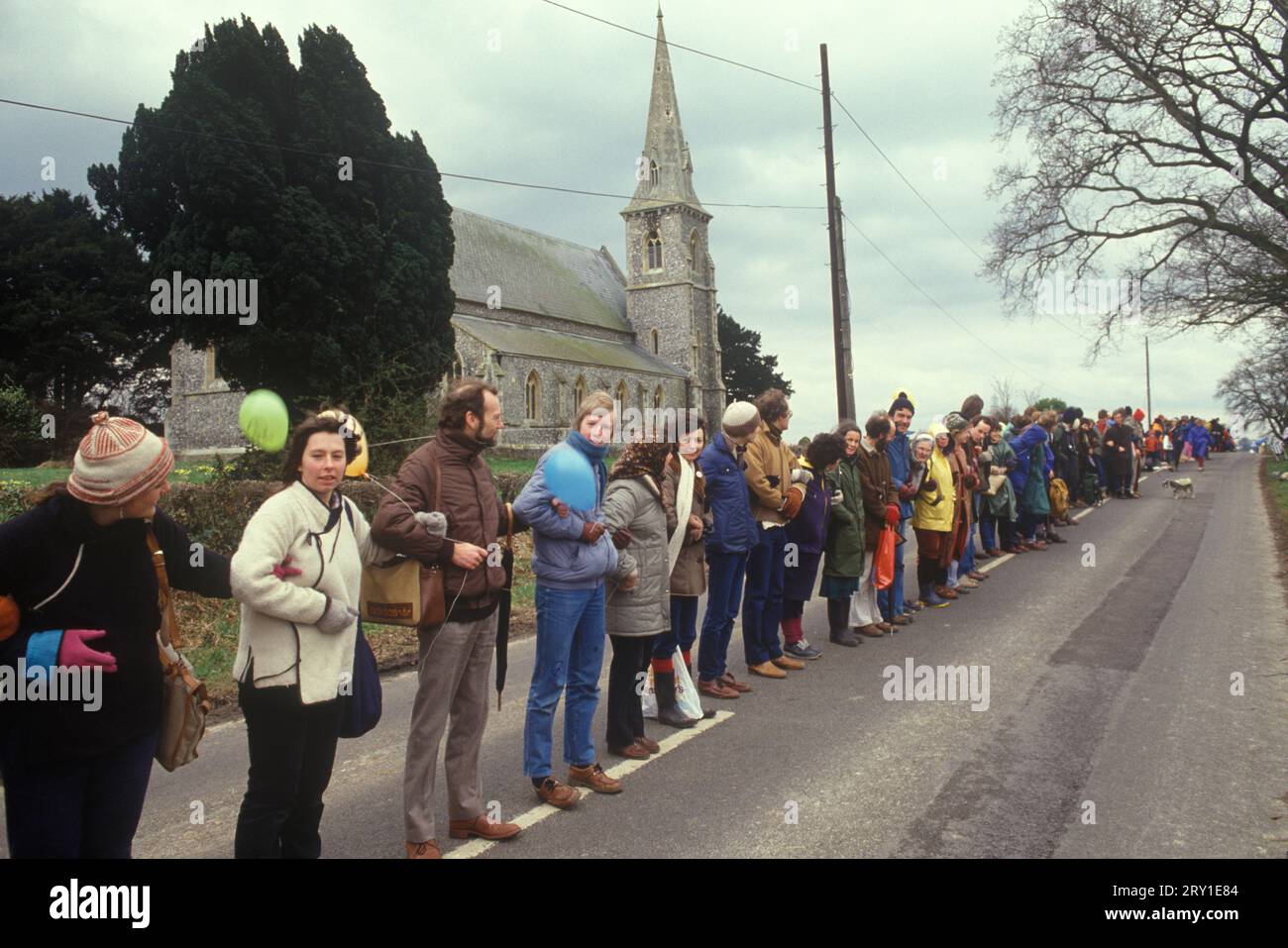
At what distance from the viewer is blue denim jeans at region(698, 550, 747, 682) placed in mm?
7035

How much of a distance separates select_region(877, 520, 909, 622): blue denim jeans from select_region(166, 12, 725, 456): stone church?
1536 inches

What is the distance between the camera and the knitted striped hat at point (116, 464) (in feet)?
9.72

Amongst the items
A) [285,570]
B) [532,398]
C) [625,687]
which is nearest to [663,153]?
[532,398]

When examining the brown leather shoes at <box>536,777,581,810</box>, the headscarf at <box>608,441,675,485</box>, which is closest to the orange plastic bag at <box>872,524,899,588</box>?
the headscarf at <box>608,441,675,485</box>

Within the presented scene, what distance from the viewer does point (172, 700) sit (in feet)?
10.4

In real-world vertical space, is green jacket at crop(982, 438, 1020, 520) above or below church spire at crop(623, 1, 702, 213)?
below

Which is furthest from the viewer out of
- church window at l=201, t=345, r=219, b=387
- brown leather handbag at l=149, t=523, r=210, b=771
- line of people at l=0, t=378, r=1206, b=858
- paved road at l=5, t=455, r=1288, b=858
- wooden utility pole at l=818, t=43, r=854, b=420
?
church window at l=201, t=345, r=219, b=387

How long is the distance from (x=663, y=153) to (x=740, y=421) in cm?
6193

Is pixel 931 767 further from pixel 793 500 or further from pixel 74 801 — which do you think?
pixel 74 801

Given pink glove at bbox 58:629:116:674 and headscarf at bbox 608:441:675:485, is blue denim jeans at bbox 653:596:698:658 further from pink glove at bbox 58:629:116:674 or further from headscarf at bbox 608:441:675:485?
pink glove at bbox 58:629:116:674

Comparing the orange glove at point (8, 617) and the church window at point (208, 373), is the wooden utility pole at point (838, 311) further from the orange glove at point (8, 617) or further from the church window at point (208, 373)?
the church window at point (208, 373)
